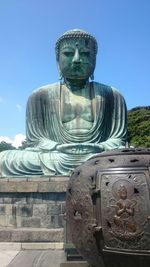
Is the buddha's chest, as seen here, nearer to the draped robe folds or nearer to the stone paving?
the draped robe folds

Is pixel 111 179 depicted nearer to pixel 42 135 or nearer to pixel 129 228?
pixel 129 228

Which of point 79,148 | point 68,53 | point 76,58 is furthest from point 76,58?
point 79,148

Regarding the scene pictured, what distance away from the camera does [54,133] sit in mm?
9023

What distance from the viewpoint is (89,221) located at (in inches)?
123

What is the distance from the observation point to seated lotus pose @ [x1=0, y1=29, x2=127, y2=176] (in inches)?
345

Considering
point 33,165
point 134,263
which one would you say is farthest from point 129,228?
point 33,165

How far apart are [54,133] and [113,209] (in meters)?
6.10

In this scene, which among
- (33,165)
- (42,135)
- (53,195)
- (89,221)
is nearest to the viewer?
(89,221)

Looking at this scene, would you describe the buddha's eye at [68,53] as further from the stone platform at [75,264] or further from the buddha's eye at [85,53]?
the stone platform at [75,264]

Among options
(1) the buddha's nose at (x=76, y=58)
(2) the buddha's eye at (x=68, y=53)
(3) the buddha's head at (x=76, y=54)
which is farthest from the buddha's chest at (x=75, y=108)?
(2) the buddha's eye at (x=68, y=53)

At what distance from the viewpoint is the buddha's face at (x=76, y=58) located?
9.14m

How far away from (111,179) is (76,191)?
13.2 inches

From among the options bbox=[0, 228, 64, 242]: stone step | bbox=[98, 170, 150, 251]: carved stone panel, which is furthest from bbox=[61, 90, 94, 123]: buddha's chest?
bbox=[98, 170, 150, 251]: carved stone panel

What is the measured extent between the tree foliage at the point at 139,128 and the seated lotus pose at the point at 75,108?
15.2 metres
